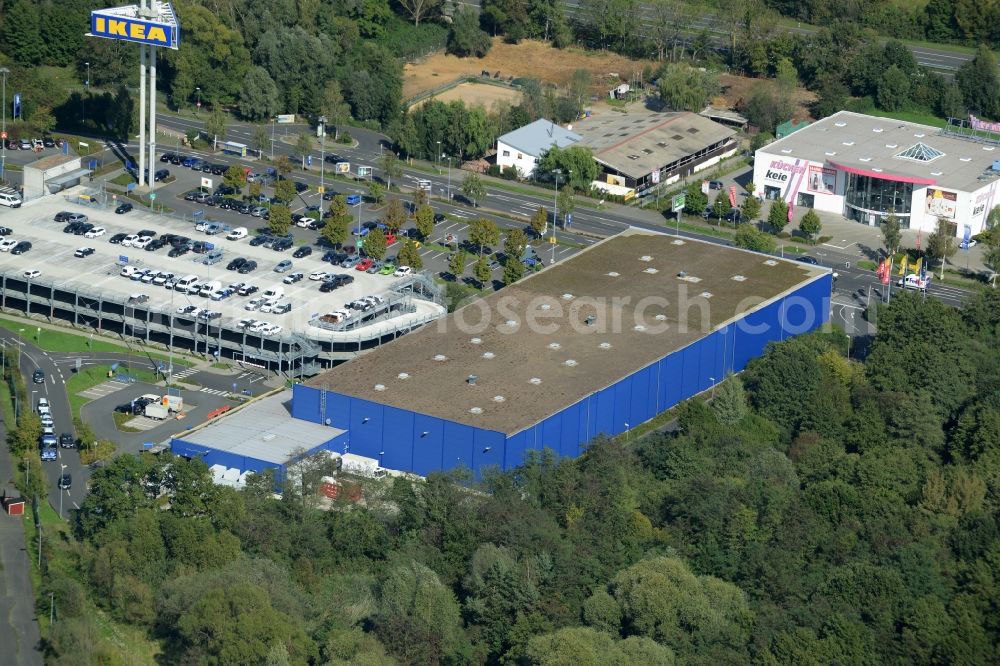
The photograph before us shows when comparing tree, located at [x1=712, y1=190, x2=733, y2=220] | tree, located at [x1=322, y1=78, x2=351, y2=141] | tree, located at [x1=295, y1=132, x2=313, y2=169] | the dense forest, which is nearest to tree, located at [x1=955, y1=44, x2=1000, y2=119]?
tree, located at [x1=712, y1=190, x2=733, y2=220]

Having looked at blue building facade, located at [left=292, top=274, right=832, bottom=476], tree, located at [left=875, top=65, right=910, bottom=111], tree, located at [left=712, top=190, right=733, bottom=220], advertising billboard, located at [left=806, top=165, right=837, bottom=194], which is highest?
tree, located at [left=875, top=65, right=910, bottom=111]

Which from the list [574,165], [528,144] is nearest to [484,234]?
[574,165]

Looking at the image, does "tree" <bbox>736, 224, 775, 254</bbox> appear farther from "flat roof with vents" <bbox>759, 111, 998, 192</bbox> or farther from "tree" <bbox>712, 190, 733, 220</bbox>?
"flat roof with vents" <bbox>759, 111, 998, 192</bbox>

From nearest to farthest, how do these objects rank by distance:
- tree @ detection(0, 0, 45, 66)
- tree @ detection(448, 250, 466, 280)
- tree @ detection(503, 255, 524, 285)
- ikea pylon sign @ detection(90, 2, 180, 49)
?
tree @ detection(503, 255, 524, 285)
tree @ detection(448, 250, 466, 280)
ikea pylon sign @ detection(90, 2, 180, 49)
tree @ detection(0, 0, 45, 66)

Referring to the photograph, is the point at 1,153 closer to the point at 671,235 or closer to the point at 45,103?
the point at 45,103

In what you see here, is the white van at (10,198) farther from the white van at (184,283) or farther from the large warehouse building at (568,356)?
the large warehouse building at (568,356)

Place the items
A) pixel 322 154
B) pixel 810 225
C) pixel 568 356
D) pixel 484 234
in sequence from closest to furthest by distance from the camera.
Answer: pixel 568 356 < pixel 484 234 < pixel 810 225 < pixel 322 154

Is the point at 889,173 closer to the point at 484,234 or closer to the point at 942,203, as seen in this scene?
the point at 942,203
